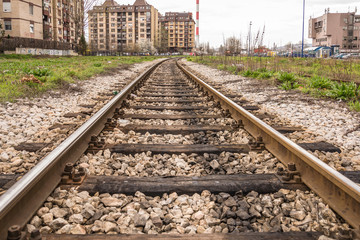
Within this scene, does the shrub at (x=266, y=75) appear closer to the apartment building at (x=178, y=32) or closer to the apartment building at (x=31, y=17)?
the apartment building at (x=31, y=17)

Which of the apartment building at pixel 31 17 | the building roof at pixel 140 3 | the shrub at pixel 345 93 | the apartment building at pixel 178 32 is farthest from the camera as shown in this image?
the apartment building at pixel 178 32

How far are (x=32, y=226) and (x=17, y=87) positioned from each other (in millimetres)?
5377

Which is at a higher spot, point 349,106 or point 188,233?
point 349,106

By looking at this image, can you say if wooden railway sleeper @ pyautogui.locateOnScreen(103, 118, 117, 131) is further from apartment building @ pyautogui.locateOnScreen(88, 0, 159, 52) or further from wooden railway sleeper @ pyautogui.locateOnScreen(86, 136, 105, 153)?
apartment building @ pyautogui.locateOnScreen(88, 0, 159, 52)

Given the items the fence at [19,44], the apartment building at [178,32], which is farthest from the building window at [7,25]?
the apartment building at [178,32]

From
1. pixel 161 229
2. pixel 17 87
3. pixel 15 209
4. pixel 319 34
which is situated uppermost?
pixel 319 34

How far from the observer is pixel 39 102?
568cm

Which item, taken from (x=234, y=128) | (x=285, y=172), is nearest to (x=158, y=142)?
(x=234, y=128)

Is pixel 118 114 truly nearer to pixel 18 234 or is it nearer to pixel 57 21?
pixel 18 234

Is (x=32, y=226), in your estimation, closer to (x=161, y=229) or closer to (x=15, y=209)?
(x=15, y=209)

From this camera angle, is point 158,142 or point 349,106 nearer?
point 158,142

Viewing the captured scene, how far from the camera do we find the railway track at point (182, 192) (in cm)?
183

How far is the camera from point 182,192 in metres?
2.28

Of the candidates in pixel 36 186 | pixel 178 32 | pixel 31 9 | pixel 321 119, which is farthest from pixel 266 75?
pixel 178 32
